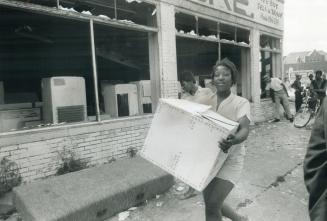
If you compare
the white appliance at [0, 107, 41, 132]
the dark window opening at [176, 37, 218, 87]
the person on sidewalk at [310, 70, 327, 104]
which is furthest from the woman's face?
the person on sidewalk at [310, 70, 327, 104]

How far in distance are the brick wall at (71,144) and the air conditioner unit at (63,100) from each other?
0.42 m

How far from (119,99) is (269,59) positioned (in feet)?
30.0

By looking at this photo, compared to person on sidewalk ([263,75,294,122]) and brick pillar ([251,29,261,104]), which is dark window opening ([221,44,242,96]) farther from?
person on sidewalk ([263,75,294,122])

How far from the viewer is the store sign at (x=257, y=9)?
34.3ft

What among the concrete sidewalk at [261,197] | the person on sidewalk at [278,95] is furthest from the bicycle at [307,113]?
the concrete sidewalk at [261,197]

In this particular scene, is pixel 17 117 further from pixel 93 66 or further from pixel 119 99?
pixel 119 99

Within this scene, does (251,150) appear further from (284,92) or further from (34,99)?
(284,92)

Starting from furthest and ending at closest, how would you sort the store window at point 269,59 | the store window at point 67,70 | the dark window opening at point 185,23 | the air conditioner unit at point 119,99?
the store window at point 269,59 → the dark window opening at point 185,23 → the air conditioner unit at point 119,99 → the store window at point 67,70

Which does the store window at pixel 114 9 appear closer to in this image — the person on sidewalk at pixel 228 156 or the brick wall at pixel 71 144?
the brick wall at pixel 71 144

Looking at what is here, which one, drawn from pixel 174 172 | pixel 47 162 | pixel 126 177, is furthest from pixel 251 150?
pixel 174 172

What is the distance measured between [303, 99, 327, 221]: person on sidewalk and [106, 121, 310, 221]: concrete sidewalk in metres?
3.38

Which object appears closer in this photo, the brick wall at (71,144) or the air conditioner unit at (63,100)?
the brick wall at (71,144)

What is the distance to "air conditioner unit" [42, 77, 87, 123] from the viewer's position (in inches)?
251

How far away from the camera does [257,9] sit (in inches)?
506
